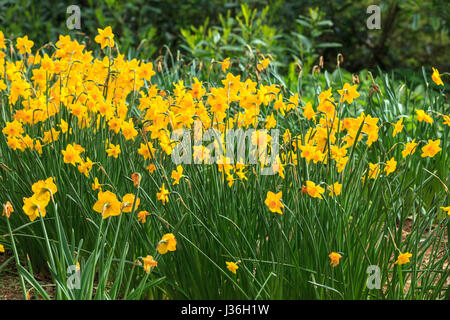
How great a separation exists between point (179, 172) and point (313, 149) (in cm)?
46

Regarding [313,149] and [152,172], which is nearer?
[313,149]

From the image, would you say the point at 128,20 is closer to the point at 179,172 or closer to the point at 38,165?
the point at 38,165

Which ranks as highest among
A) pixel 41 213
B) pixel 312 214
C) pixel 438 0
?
pixel 438 0

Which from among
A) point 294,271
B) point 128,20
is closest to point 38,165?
point 294,271

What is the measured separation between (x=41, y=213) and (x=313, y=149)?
89 cm

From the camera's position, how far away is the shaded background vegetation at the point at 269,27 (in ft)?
18.9

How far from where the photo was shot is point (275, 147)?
2.22 meters

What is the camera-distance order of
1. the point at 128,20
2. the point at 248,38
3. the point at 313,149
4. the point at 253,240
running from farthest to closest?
the point at 128,20 → the point at 248,38 → the point at 253,240 → the point at 313,149

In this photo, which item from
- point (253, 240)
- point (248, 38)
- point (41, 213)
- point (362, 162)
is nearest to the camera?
point (41, 213)

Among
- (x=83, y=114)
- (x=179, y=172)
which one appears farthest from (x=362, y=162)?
(x=83, y=114)

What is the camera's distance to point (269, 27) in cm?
652

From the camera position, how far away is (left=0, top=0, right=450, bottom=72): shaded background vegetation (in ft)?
18.9

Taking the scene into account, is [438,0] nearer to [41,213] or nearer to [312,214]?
[312,214]

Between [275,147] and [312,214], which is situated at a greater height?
[275,147]
